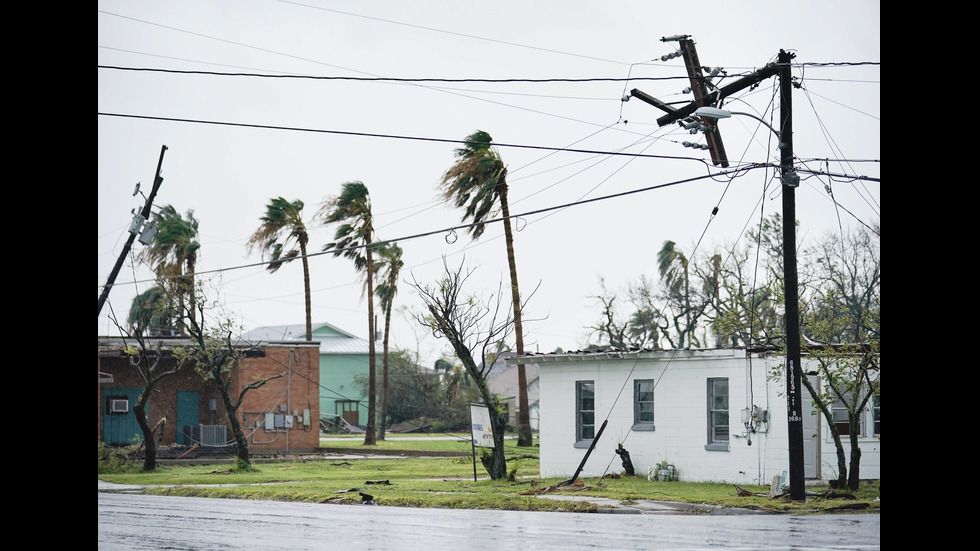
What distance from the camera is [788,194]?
65.6ft

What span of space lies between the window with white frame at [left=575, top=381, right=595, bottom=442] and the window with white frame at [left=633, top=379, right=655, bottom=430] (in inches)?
52.3

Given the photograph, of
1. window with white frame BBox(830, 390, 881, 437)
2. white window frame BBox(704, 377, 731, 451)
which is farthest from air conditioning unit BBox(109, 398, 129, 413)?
window with white frame BBox(830, 390, 881, 437)

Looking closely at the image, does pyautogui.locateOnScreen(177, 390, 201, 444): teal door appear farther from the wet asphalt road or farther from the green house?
the green house

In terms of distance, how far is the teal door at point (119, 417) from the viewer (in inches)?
1662

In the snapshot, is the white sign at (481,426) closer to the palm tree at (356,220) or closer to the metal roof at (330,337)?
the palm tree at (356,220)

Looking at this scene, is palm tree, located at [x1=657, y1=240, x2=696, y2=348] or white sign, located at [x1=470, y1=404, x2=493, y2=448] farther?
palm tree, located at [x1=657, y1=240, x2=696, y2=348]

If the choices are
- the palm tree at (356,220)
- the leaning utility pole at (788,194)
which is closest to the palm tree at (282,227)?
the palm tree at (356,220)

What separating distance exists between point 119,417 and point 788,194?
31574mm

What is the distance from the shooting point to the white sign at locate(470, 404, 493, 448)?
25516 mm

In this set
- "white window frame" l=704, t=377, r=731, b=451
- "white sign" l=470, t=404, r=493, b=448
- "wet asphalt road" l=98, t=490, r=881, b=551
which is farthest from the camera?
"white sign" l=470, t=404, r=493, b=448
